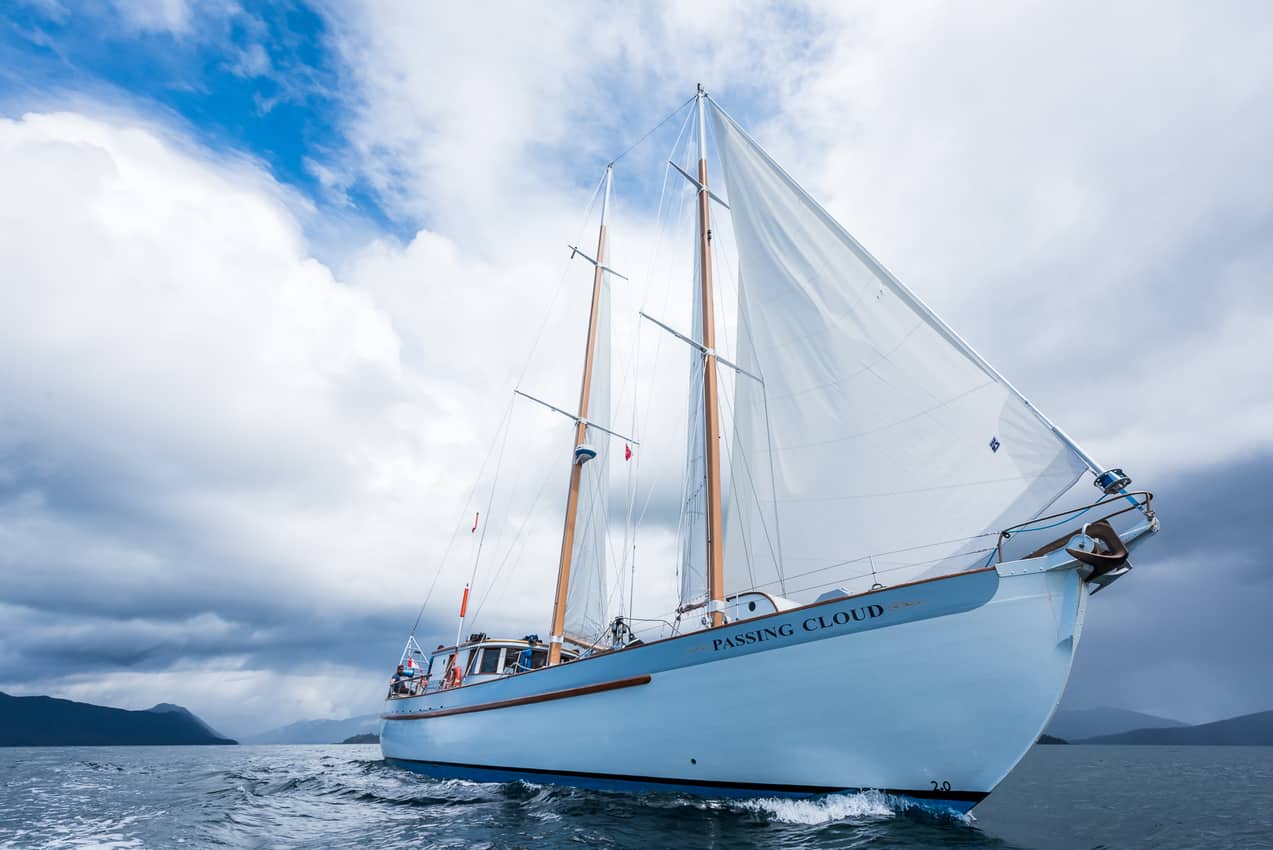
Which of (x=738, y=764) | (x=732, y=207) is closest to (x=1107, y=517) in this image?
(x=738, y=764)

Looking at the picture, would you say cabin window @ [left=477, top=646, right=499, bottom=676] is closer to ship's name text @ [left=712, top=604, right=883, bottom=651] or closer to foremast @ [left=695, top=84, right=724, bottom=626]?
foremast @ [left=695, top=84, right=724, bottom=626]

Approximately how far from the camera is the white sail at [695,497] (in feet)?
62.5

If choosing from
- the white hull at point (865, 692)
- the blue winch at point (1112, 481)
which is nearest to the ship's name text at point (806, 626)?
the white hull at point (865, 692)

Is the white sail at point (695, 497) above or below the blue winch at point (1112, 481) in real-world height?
above

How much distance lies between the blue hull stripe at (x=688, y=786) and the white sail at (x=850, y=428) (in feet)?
13.7

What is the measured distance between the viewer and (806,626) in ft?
38.0

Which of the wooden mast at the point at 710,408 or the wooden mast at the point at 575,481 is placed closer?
the wooden mast at the point at 710,408

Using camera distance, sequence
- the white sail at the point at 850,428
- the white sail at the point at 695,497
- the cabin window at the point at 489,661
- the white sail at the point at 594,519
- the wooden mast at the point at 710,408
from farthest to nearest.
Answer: the white sail at the point at 594,519 → the cabin window at the point at 489,661 → the white sail at the point at 695,497 → the wooden mast at the point at 710,408 → the white sail at the point at 850,428

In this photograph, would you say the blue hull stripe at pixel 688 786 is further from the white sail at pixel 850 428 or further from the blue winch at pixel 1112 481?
the blue winch at pixel 1112 481

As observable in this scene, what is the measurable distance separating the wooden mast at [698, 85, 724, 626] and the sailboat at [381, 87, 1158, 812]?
0.27 feet

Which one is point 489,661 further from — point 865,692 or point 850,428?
point 850,428

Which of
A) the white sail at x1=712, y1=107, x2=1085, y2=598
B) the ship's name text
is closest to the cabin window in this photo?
the white sail at x1=712, y1=107, x2=1085, y2=598

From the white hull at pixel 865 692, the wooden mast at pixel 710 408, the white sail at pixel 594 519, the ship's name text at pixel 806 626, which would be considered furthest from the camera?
the white sail at pixel 594 519

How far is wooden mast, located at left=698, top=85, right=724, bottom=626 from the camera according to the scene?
1555 centimetres
